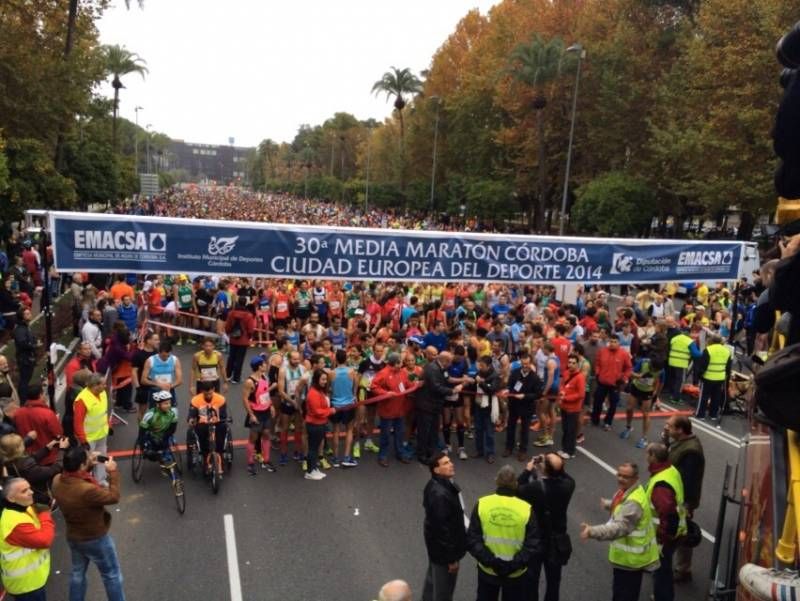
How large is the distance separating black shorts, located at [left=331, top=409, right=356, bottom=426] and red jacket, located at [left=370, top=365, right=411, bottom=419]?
0.42 metres

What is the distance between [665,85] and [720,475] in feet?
101

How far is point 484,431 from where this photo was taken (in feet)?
31.2

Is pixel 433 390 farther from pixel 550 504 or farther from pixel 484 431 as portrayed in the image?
pixel 550 504

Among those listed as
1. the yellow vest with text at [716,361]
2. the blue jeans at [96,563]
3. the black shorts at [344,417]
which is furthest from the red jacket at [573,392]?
the blue jeans at [96,563]

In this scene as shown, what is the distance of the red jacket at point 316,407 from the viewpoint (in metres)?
8.28

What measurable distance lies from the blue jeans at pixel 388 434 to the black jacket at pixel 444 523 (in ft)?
13.1

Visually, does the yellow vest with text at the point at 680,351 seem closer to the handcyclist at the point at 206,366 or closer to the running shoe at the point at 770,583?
the handcyclist at the point at 206,366

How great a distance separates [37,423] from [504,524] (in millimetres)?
4979

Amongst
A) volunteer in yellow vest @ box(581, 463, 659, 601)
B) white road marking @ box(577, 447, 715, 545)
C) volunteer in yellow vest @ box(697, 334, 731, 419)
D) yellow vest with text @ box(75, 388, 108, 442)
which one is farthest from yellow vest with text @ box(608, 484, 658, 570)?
volunteer in yellow vest @ box(697, 334, 731, 419)

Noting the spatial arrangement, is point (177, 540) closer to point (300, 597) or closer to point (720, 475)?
point (300, 597)

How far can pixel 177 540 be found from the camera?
22.3 ft

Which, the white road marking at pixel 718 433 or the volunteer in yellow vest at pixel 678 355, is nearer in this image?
the white road marking at pixel 718 433

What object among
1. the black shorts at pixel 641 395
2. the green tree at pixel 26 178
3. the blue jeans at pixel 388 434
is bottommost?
the blue jeans at pixel 388 434

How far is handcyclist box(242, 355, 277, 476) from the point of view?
8375 millimetres
